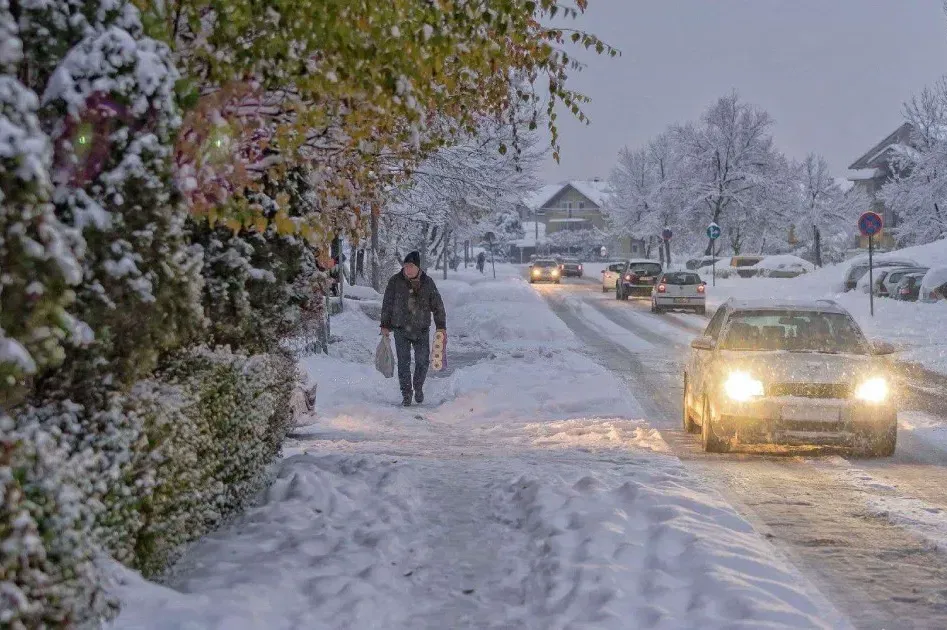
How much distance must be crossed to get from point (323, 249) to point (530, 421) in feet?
19.4

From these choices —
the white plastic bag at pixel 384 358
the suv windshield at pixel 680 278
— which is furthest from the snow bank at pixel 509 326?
the white plastic bag at pixel 384 358

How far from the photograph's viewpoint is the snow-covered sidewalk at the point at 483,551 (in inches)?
197

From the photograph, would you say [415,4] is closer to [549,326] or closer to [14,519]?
[14,519]

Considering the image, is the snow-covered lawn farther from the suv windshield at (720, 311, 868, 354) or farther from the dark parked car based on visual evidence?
the suv windshield at (720, 311, 868, 354)

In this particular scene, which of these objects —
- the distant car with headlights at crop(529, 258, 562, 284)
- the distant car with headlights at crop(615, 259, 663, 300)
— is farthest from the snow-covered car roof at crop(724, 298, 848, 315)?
the distant car with headlights at crop(529, 258, 562, 284)

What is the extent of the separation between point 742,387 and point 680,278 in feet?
89.0

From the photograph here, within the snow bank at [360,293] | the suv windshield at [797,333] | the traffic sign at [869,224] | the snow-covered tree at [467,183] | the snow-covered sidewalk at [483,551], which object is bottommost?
the snow-covered sidewalk at [483,551]

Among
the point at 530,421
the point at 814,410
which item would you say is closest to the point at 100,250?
the point at 814,410

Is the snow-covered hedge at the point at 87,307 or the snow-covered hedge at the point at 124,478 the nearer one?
the snow-covered hedge at the point at 87,307

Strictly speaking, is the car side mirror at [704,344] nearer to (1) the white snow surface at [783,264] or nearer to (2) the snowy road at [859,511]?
(2) the snowy road at [859,511]

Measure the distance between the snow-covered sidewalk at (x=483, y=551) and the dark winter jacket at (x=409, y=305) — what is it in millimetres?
2849

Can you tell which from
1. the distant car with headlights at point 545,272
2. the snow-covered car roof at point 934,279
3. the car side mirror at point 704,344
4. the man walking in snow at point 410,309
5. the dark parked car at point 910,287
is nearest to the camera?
the car side mirror at point 704,344

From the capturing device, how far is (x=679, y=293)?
118ft

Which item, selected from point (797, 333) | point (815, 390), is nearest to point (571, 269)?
point (797, 333)
